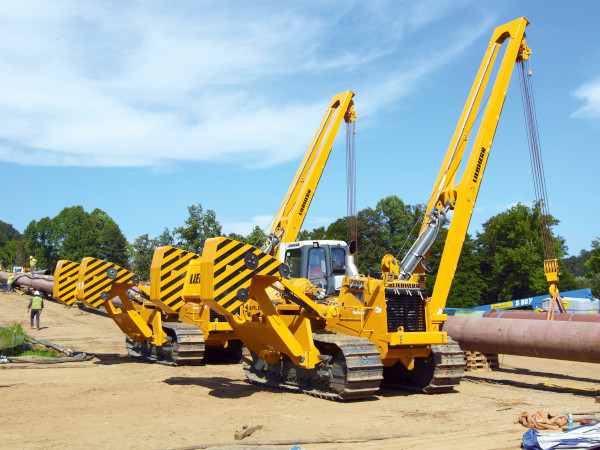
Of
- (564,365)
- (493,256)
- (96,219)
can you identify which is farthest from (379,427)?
(96,219)

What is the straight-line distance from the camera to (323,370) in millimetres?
10109

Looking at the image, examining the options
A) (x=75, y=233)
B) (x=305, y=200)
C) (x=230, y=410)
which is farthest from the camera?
(x=75, y=233)

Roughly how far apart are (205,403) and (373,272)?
360 centimetres

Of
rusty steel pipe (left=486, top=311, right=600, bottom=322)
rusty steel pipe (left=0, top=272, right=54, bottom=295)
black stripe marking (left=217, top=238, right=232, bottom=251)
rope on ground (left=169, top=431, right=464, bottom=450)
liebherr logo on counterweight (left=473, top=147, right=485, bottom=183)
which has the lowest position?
rope on ground (left=169, top=431, right=464, bottom=450)

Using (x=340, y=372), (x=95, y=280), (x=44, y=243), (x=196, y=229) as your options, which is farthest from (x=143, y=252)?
(x=340, y=372)

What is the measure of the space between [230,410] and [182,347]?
5379 millimetres

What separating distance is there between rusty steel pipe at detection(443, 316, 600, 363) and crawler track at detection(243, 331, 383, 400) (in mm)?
4084

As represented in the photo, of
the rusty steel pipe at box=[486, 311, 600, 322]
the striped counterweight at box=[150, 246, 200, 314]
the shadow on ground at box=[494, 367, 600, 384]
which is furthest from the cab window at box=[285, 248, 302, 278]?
the shadow on ground at box=[494, 367, 600, 384]

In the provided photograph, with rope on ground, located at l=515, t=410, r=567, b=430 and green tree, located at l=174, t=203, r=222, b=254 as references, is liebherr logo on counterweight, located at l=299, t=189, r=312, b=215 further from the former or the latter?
green tree, located at l=174, t=203, r=222, b=254

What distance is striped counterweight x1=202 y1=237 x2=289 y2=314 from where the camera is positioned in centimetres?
991

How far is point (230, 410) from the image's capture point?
9039mm

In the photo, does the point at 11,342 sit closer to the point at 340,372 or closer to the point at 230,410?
the point at 230,410

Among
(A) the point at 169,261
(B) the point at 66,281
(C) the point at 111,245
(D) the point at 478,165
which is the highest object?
(C) the point at 111,245

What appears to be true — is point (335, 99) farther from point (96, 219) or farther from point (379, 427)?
point (96, 219)
